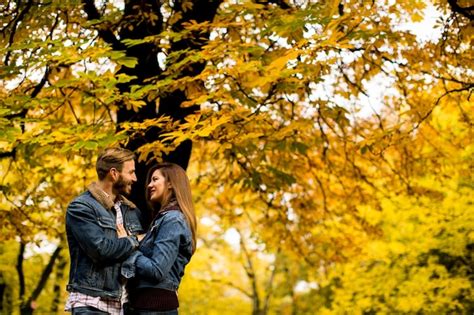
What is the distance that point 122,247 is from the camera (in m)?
3.65

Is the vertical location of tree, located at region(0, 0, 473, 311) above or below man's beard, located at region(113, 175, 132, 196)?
above

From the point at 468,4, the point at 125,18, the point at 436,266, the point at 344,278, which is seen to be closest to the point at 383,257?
the point at 436,266

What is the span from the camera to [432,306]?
12570 millimetres

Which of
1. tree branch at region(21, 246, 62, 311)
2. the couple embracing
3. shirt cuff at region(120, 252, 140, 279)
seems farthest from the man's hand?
tree branch at region(21, 246, 62, 311)

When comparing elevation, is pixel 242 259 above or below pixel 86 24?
above

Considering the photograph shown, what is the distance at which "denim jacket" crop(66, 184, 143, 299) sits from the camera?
11.8 ft

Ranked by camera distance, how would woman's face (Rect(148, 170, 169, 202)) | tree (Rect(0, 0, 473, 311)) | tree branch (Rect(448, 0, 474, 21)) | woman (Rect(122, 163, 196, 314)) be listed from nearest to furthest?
1. woman (Rect(122, 163, 196, 314))
2. woman's face (Rect(148, 170, 169, 202))
3. tree (Rect(0, 0, 473, 311))
4. tree branch (Rect(448, 0, 474, 21))

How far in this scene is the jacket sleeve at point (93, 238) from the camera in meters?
3.59

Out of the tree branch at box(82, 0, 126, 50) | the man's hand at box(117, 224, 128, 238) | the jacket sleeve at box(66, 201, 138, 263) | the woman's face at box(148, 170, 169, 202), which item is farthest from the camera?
the tree branch at box(82, 0, 126, 50)

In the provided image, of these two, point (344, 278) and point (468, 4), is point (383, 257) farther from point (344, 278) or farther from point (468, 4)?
point (468, 4)

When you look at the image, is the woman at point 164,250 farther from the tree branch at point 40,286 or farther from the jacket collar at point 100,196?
the tree branch at point 40,286

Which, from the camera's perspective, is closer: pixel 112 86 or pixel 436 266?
pixel 112 86

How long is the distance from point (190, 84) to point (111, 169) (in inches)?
77.3

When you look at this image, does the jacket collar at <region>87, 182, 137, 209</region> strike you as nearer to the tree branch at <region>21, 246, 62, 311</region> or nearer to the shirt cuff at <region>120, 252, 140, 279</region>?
the shirt cuff at <region>120, 252, 140, 279</region>
